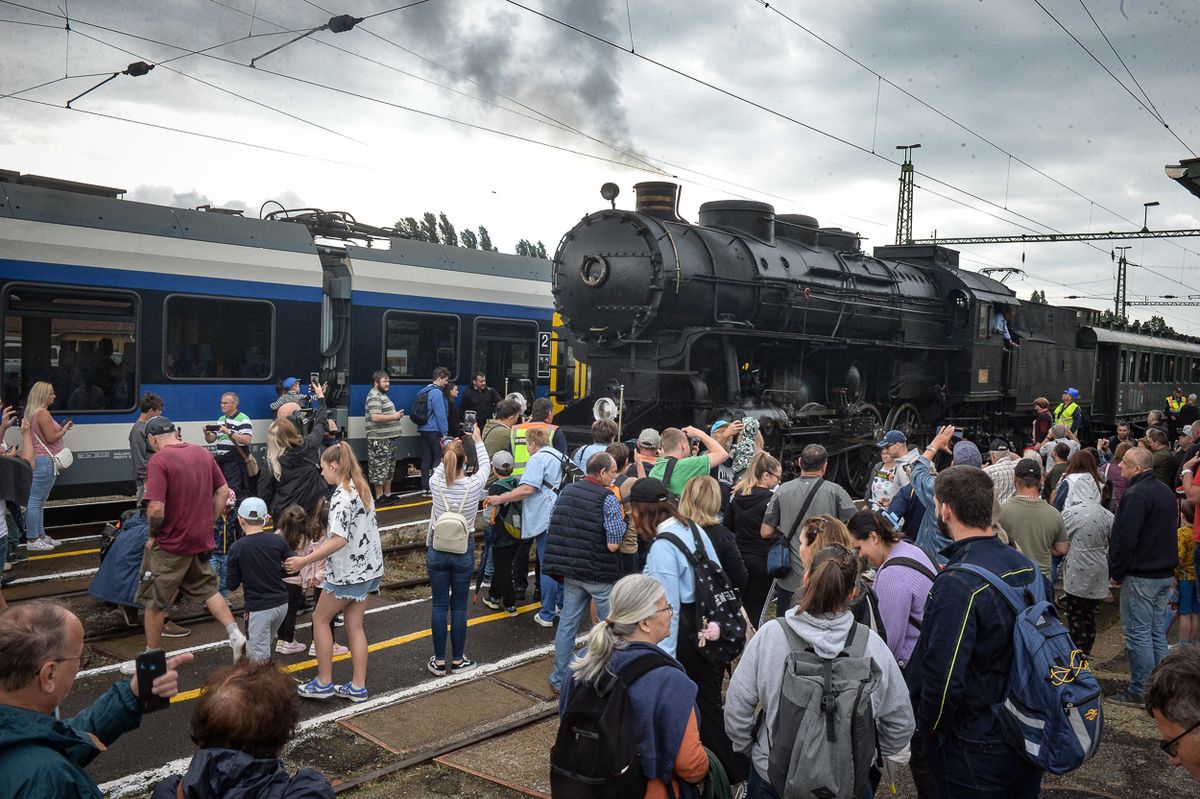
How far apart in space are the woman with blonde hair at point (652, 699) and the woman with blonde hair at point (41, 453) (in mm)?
7478

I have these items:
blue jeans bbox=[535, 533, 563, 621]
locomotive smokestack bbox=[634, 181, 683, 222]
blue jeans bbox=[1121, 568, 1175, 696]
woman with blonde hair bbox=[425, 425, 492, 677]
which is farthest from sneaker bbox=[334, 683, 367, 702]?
locomotive smokestack bbox=[634, 181, 683, 222]

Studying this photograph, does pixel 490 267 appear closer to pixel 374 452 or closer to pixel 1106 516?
pixel 374 452

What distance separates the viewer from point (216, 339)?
11.0 meters

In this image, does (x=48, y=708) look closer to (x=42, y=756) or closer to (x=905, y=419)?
(x=42, y=756)

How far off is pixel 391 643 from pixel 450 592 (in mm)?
948

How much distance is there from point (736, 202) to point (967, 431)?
735 centimetres

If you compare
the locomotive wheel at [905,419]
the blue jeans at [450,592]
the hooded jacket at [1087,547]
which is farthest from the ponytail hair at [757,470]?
the locomotive wheel at [905,419]

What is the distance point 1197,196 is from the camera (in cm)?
767

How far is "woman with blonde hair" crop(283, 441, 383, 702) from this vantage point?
562 cm

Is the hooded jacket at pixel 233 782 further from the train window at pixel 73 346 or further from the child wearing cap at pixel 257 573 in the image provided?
the train window at pixel 73 346

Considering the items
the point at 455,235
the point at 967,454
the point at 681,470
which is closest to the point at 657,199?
the point at 967,454

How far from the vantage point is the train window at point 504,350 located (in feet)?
46.6

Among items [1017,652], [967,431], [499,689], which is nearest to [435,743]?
[499,689]

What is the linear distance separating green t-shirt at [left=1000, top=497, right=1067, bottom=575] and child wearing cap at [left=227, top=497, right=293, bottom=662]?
468cm
